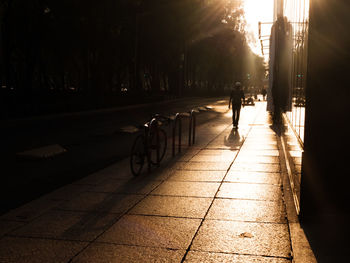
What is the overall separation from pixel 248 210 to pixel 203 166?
3.64 metres

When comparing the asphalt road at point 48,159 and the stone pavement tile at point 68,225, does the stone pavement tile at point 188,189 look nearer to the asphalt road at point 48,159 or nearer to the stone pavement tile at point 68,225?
the stone pavement tile at point 68,225

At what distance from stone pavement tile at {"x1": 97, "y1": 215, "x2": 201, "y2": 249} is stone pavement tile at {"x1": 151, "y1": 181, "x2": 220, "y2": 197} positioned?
139 cm

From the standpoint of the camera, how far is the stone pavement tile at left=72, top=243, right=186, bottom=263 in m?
4.47

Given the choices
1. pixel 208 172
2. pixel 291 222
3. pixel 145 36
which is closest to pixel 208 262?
pixel 291 222

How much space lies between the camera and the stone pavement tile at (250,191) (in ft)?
23.0

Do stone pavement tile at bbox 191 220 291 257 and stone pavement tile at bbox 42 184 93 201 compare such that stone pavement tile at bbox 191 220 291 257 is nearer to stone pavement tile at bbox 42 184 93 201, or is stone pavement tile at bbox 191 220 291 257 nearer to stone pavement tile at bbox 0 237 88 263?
stone pavement tile at bbox 0 237 88 263

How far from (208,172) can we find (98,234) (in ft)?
13.7

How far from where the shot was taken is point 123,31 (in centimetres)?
4256

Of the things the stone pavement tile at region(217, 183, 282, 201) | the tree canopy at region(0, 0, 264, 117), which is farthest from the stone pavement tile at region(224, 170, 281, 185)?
the tree canopy at region(0, 0, 264, 117)

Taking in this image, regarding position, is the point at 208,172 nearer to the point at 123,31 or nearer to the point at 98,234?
the point at 98,234

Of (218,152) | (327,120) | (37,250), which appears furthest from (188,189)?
(218,152)

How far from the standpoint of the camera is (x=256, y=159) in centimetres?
1079

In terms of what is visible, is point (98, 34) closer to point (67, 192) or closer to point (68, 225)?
point (67, 192)

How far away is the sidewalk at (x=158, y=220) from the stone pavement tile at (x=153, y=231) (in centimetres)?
1
